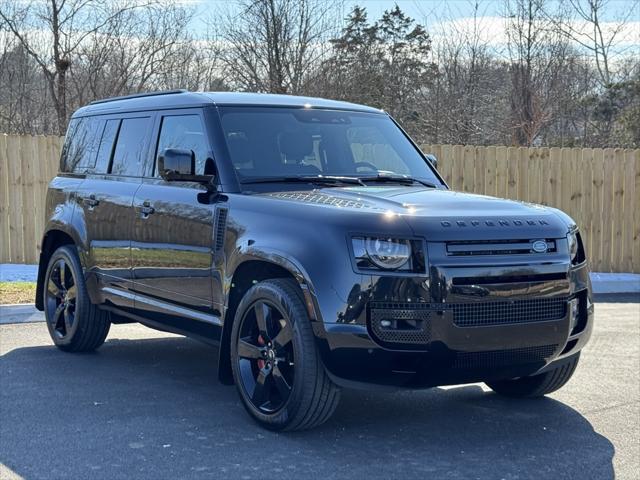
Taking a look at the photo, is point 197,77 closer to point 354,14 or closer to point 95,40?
point 95,40

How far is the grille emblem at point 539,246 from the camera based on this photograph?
16.7 ft

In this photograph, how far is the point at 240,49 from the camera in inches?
797

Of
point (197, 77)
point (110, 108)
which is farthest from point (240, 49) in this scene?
point (110, 108)

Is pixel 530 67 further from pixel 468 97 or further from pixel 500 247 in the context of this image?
pixel 500 247

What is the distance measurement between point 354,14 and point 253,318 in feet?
64.7

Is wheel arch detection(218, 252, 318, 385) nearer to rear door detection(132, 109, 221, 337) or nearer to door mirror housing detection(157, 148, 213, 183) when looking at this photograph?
rear door detection(132, 109, 221, 337)

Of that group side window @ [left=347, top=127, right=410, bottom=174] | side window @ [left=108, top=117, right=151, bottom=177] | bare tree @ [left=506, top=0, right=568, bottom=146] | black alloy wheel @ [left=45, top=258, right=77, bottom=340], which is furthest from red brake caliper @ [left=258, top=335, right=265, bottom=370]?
bare tree @ [left=506, top=0, right=568, bottom=146]

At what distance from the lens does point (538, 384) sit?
6.07 metres

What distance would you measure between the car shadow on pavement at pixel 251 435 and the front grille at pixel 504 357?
0.50 m

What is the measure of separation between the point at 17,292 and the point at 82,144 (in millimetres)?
3302

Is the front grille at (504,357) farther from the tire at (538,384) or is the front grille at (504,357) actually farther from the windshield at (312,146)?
the windshield at (312,146)

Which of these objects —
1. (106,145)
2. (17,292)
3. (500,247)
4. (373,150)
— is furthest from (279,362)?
(17,292)

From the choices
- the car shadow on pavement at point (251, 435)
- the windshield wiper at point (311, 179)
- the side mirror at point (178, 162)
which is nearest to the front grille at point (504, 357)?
the car shadow on pavement at point (251, 435)

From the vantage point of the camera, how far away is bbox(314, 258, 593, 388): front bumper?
4785 mm
